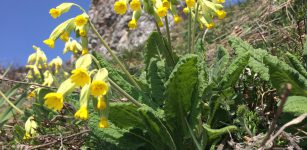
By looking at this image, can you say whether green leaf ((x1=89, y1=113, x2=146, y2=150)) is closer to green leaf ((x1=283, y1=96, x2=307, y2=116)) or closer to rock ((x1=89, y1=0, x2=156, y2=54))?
green leaf ((x1=283, y1=96, x2=307, y2=116))

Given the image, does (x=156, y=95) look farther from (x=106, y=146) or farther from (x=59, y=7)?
(x=59, y=7)

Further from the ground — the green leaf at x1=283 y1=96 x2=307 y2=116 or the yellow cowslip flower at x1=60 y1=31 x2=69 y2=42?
the yellow cowslip flower at x1=60 y1=31 x2=69 y2=42

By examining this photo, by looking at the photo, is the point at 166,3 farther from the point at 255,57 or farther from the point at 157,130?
the point at 157,130

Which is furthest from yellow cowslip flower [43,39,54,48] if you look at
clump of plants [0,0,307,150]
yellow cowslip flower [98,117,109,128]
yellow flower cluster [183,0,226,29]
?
yellow flower cluster [183,0,226,29]

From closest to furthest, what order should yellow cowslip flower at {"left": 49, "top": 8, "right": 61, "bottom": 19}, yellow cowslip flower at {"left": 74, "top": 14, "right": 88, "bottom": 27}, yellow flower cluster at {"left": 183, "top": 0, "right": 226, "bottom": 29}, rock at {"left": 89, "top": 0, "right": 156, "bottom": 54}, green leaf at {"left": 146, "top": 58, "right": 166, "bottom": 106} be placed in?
yellow cowslip flower at {"left": 74, "top": 14, "right": 88, "bottom": 27}
green leaf at {"left": 146, "top": 58, "right": 166, "bottom": 106}
yellow cowslip flower at {"left": 49, "top": 8, "right": 61, "bottom": 19}
yellow flower cluster at {"left": 183, "top": 0, "right": 226, "bottom": 29}
rock at {"left": 89, "top": 0, "right": 156, "bottom": 54}

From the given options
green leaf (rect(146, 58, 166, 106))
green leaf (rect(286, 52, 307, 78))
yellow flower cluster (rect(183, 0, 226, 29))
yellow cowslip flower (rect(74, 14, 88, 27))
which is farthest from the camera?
yellow flower cluster (rect(183, 0, 226, 29))
